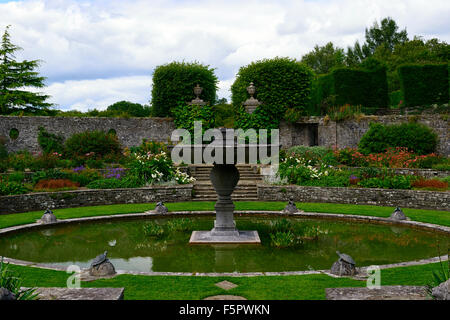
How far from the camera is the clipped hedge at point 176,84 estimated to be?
2538cm

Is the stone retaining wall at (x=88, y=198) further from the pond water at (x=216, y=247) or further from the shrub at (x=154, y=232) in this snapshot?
the shrub at (x=154, y=232)

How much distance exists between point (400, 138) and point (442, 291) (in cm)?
1672

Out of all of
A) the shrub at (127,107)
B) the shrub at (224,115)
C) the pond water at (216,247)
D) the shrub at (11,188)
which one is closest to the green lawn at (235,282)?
the pond water at (216,247)

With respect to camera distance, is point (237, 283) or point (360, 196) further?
point (360, 196)

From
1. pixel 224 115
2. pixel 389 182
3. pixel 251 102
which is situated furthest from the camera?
pixel 224 115

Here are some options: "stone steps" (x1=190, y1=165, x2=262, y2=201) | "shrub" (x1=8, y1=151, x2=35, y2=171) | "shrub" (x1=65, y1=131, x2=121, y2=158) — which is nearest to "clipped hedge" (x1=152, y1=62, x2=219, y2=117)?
"shrub" (x1=65, y1=131, x2=121, y2=158)

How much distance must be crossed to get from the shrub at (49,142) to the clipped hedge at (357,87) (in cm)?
1612

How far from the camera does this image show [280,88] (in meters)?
25.1

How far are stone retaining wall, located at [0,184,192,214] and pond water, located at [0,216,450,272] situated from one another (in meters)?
3.01

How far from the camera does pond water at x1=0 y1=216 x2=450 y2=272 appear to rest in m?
8.29

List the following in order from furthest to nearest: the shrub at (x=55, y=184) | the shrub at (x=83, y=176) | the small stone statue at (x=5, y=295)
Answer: the shrub at (x=83, y=176) < the shrub at (x=55, y=184) < the small stone statue at (x=5, y=295)

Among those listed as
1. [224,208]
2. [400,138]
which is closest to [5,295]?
[224,208]

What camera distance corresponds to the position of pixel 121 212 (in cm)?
1352

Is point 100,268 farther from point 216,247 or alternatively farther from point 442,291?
point 442,291
